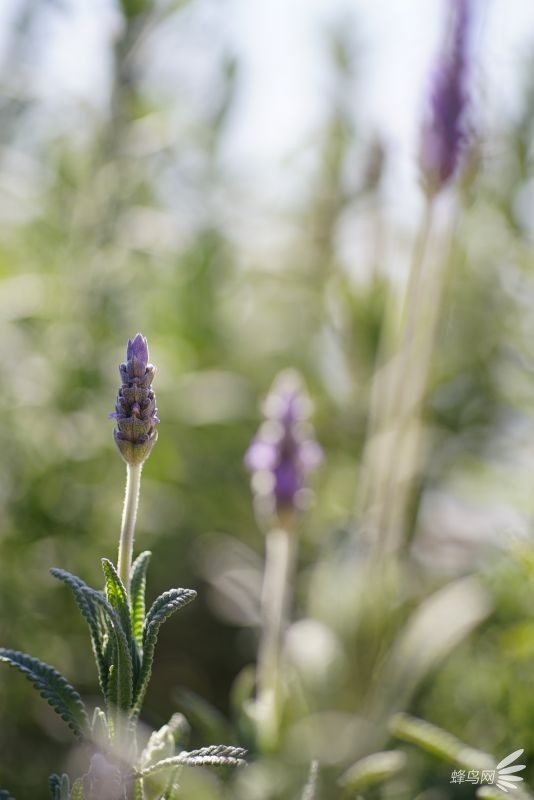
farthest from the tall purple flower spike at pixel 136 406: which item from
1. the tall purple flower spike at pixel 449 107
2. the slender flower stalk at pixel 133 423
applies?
the tall purple flower spike at pixel 449 107

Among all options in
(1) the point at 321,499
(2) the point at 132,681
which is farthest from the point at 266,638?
(1) the point at 321,499

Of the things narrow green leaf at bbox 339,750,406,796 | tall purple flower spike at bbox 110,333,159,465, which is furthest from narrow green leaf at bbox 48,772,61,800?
narrow green leaf at bbox 339,750,406,796

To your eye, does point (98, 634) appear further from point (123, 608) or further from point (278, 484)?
point (278, 484)

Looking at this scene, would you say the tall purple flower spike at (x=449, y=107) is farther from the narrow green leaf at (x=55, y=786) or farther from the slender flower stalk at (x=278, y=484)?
the narrow green leaf at (x=55, y=786)

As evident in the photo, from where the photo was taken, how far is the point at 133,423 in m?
0.83

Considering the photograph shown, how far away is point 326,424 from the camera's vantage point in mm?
2652

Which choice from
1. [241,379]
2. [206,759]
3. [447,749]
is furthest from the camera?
[241,379]

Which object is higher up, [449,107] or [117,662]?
[449,107]

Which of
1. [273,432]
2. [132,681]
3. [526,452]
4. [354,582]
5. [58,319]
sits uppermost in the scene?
[58,319]

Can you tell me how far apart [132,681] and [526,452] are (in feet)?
5.71

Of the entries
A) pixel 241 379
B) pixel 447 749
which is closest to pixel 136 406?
pixel 447 749

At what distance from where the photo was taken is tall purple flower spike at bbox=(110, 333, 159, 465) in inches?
32.4

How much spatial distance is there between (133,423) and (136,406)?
0.05 feet

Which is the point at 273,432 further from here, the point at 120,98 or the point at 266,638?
the point at 120,98
